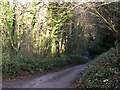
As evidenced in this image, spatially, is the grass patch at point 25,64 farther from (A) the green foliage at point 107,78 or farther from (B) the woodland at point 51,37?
(A) the green foliage at point 107,78

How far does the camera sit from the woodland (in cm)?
1105

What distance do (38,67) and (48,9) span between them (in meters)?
4.85

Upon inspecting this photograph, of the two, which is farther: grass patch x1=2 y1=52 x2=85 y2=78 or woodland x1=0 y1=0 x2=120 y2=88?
grass patch x1=2 y1=52 x2=85 y2=78

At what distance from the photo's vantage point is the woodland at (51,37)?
435 inches

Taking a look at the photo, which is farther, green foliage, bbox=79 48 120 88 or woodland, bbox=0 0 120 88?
woodland, bbox=0 0 120 88

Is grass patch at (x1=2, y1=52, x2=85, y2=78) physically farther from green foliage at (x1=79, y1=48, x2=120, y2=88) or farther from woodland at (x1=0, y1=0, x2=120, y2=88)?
green foliage at (x1=79, y1=48, x2=120, y2=88)

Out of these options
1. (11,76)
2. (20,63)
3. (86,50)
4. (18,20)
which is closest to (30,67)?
(20,63)

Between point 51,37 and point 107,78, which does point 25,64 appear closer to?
point 51,37

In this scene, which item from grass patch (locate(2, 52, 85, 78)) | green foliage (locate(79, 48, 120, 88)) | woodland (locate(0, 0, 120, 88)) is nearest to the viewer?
green foliage (locate(79, 48, 120, 88))

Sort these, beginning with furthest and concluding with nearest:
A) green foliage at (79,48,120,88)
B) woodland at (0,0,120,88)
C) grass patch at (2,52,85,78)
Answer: grass patch at (2,52,85,78) < woodland at (0,0,120,88) < green foliage at (79,48,120,88)

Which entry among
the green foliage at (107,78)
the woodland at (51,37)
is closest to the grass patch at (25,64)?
the woodland at (51,37)

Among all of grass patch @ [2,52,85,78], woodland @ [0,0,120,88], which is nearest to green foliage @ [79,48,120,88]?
woodland @ [0,0,120,88]

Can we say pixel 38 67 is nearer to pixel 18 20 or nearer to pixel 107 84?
pixel 18 20

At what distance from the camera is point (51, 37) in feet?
65.3
